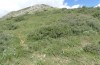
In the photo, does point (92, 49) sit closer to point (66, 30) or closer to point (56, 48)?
point (56, 48)

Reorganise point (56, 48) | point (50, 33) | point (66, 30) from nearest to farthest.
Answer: point (56, 48) < point (50, 33) < point (66, 30)

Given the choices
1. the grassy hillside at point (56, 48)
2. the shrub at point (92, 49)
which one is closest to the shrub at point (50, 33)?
the grassy hillside at point (56, 48)

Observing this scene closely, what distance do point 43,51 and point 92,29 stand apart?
5694 millimetres

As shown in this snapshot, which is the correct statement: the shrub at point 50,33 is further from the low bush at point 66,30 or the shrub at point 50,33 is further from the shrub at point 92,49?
the shrub at point 92,49

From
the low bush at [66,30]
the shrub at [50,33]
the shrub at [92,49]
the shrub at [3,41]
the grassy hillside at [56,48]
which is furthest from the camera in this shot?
the low bush at [66,30]

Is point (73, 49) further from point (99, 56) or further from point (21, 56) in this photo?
point (21, 56)

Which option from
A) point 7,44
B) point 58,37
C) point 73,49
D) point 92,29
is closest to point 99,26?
point 92,29

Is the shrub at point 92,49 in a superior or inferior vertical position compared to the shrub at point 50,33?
inferior

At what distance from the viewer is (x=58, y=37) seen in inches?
480

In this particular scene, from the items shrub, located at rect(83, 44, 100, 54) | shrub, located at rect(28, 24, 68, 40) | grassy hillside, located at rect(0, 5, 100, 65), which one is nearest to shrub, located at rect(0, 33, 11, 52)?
grassy hillside, located at rect(0, 5, 100, 65)

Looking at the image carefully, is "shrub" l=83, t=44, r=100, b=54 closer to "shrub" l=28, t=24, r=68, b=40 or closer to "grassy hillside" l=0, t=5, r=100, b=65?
"grassy hillside" l=0, t=5, r=100, b=65

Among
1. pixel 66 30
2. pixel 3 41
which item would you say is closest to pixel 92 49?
pixel 66 30

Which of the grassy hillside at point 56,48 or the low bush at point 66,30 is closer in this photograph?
the grassy hillside at point 56,48

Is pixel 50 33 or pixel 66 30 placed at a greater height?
pixel 66 30
